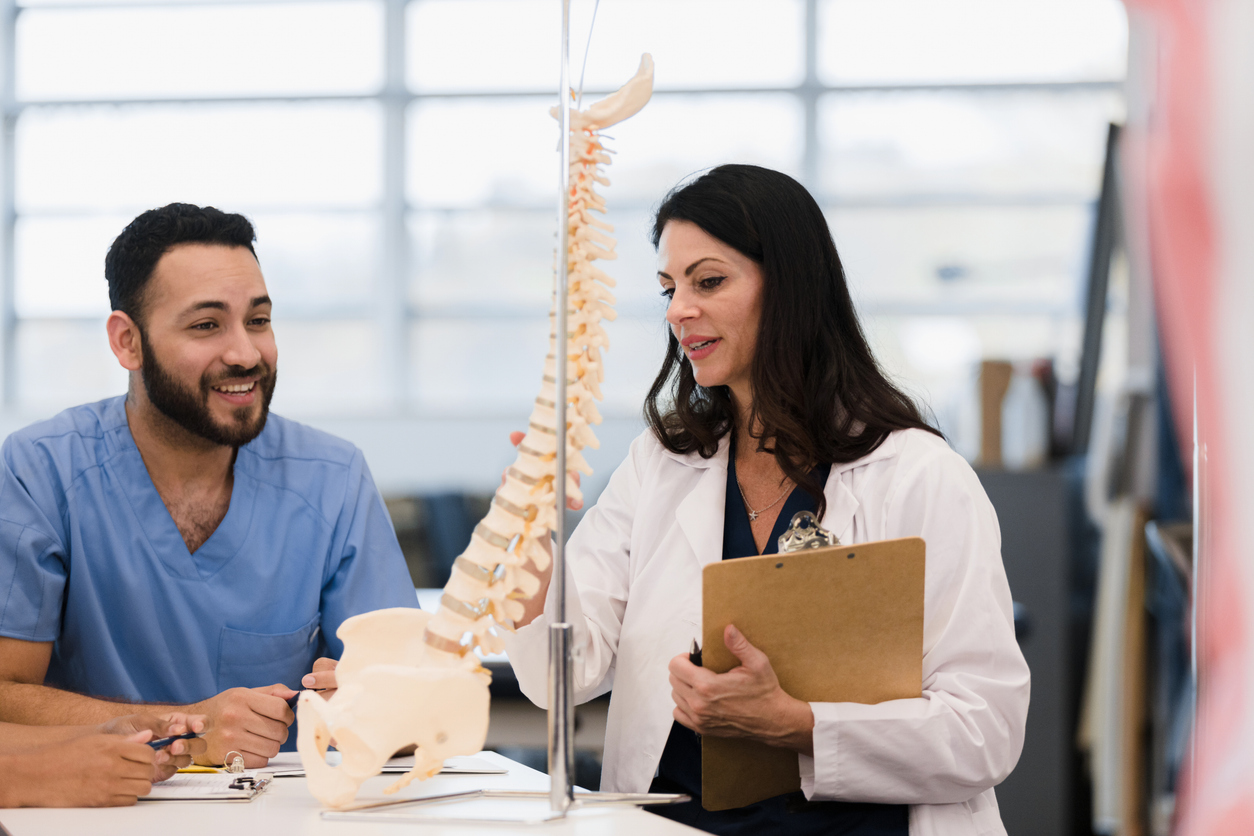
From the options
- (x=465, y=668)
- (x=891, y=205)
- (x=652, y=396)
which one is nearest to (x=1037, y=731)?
(x=652, y=396)

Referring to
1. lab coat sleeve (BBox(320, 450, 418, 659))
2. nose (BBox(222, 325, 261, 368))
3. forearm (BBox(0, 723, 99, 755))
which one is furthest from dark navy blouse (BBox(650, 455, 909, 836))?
nose (BBox(222, 325, 261, 368))

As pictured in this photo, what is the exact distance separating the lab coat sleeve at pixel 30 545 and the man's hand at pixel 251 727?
1.35 ft

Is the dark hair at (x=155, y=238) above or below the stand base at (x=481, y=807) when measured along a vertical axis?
above

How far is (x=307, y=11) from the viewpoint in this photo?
5.82 meters

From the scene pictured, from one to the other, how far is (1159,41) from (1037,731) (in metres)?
3.24

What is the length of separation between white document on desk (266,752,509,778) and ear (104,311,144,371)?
2.31 ft

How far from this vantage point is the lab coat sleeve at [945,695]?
1250 millimetres

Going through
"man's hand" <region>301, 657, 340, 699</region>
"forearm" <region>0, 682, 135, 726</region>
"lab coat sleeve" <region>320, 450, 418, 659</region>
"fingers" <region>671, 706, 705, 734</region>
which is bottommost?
"forearm" <region>0, 682, 135, 726</region>

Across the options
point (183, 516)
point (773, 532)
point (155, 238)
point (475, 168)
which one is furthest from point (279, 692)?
point (475, 168)

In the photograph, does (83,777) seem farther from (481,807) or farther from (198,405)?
(198,405)

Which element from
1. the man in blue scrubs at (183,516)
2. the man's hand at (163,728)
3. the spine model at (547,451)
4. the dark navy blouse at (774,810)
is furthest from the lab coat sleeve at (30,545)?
the dark navy blouse at (774,810)

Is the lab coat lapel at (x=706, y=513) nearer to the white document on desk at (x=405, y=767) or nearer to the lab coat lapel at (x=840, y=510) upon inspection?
the lab coat lapel at (x=840, y=510)

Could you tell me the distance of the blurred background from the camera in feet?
Answer: 17.6

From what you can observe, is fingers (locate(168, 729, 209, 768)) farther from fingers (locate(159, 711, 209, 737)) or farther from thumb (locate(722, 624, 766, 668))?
thumb (locate(722, 624, 766, 668))
